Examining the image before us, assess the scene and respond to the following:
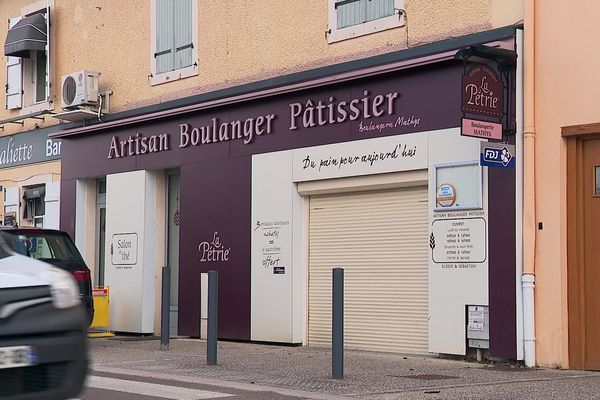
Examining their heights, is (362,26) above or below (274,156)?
above

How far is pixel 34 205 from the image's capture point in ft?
68.7

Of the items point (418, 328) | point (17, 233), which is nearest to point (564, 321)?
point (418, 328)

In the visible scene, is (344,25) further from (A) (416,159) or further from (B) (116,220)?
(B) (116,220)

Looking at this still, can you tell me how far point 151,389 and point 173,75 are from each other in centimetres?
872

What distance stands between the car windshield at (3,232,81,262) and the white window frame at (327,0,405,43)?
4.81 m

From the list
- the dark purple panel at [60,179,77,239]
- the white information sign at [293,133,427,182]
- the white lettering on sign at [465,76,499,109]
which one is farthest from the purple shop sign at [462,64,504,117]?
the dark purple panel at [60,179,77,239]

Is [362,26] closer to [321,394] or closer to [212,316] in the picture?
[212,316]

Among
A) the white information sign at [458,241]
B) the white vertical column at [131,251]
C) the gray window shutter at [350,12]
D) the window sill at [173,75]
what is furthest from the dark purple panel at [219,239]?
the white information sign at [458,241]

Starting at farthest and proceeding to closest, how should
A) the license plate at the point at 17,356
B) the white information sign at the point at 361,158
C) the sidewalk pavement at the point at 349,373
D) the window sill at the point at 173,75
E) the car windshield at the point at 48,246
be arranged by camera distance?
the window sill at the point at 173,75, the car windshield at the point at 48,246, the white information sign at the point at 361,158, the sidewalk pavement at the point at 349,373, the license plate at the point at 17,356

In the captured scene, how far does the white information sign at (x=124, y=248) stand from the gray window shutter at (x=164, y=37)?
10.0 feet

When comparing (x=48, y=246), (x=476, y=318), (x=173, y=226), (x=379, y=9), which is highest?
(x=379, y=9)

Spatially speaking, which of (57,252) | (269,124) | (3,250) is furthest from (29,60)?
(3,250)

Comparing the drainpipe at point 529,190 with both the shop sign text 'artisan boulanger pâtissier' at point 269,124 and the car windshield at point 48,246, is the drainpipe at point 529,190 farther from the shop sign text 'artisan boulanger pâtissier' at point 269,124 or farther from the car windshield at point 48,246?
the car windshield at point 48,246

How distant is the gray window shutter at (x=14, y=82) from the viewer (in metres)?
21.1
